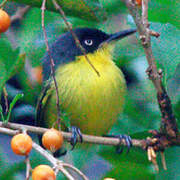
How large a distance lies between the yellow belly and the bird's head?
0.12m

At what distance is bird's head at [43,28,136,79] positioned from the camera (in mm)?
3688

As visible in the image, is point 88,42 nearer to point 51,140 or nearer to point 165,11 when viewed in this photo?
point 165,11

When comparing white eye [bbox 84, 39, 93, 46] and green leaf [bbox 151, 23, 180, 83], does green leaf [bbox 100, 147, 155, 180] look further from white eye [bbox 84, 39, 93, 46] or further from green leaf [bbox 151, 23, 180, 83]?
→ white eye [bbox 84, 39, 93, 46]

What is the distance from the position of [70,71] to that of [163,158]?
1286 mm

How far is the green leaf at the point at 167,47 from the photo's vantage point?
262cm

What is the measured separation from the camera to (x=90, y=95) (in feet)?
11.0

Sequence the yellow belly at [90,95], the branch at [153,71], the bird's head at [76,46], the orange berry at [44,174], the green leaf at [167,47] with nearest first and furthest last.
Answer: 1. the orange berry at [44,174]
2. the branch at [153,71]
3. the green leaf at [167,47]
4. the yellow belly at [90,95]
5. the bird's head at [76,46]

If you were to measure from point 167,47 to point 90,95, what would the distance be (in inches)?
34.1

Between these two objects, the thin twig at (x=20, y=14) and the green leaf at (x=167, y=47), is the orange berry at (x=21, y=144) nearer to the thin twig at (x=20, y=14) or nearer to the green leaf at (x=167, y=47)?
the green leaf at (x=167, y=47)

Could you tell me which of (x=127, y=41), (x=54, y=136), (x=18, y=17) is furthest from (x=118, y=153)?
(x=18, y=17)

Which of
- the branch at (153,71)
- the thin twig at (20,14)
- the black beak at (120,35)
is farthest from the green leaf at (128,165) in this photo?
the thin twig at (20,14)

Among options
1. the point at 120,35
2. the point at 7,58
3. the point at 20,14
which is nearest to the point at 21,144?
the point at 7,58

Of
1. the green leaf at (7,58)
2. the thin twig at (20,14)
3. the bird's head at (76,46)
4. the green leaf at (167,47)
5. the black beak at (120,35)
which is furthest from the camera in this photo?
the thin twig at (20,14)

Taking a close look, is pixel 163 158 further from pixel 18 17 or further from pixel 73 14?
pixel 18 17
